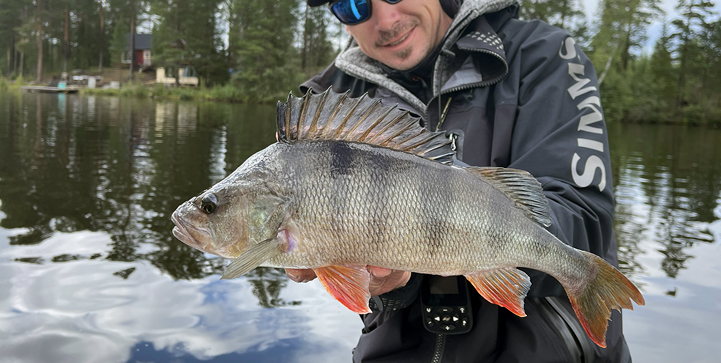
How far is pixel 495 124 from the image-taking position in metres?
2.49

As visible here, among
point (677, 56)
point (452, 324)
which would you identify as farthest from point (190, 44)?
point (452, 324)

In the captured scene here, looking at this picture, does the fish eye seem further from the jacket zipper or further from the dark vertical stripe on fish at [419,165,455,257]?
the jacket zipper

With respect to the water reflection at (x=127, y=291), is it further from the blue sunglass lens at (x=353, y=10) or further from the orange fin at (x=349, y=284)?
the blue sunglass lens at (x=353, y=10)

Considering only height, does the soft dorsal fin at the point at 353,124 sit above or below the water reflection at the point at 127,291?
above

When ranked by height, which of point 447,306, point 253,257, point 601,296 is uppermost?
point 253,257

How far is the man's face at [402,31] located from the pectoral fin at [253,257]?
1493mm

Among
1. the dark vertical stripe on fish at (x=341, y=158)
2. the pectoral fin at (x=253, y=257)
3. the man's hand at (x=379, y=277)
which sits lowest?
the man's hand at (x=379, y=277)

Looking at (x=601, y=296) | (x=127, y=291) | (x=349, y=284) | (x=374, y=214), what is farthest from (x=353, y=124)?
(x=127, y=291)

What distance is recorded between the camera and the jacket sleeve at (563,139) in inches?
83.7

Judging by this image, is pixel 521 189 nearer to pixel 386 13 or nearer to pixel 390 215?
pixel 390 215

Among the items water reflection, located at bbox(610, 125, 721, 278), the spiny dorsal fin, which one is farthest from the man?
water reflection, located at bbox(610, 125, 721, 278)

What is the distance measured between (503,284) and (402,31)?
1.49 m

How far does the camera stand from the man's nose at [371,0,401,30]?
2682mm

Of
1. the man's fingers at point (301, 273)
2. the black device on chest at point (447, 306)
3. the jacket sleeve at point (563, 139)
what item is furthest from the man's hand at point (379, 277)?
the jacket sleeve at point (563, 139)
